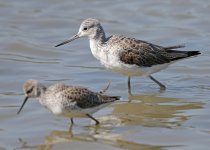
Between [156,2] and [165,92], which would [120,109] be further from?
[156,2]

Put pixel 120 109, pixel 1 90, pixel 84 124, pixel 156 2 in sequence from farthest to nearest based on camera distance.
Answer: pixel 156 2, pixel 1 90, pixel 120 109, pixel 84 124

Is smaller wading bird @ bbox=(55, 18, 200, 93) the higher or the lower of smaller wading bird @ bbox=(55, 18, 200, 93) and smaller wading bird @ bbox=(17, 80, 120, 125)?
the higher

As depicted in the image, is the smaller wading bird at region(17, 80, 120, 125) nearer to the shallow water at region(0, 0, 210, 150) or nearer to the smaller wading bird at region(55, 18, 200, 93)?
the shallow water at region(0, 0, 210, 150)

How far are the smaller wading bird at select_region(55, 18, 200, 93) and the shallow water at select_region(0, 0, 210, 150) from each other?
15.0 inches

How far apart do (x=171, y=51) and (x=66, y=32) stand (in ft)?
13.0

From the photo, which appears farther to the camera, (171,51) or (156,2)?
(156,2)

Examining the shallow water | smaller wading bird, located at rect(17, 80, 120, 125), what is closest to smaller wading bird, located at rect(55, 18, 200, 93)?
the shallow water

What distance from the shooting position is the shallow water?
9.23 m

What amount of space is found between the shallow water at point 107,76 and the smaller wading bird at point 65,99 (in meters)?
0.30

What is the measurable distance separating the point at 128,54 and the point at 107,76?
3.86 feet

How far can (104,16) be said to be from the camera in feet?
53.3

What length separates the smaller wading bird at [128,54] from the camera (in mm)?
11484

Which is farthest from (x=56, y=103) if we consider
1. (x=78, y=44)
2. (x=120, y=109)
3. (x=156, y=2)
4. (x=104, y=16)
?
(x=156, y=2)

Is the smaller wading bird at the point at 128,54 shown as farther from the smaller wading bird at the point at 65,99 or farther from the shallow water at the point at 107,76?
the smaller wading bird at the point at 65,99
